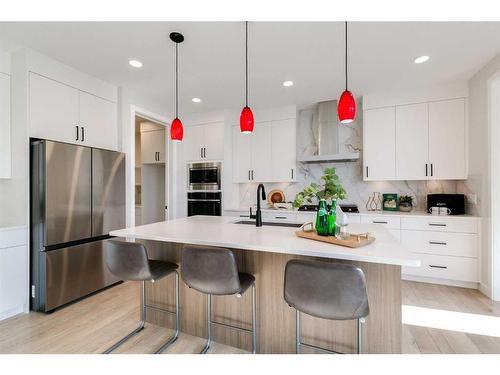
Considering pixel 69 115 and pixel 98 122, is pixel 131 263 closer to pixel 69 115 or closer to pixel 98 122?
pixel 69 115

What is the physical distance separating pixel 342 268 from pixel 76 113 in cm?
324

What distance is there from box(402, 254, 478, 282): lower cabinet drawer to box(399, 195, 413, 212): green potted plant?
2.28ft

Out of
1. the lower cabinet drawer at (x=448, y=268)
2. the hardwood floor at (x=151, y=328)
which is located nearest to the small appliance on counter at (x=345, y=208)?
the lower cabinet drawer at (x=448, y=268)

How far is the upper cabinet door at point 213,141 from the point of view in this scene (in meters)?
4.10

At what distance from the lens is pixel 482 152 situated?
104 inches

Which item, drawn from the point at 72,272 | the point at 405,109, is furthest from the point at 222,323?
the point at 405,109

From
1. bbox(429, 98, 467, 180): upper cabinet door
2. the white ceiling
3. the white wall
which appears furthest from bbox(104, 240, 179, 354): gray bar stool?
bbox(429, 98, 467, 180): upper cabinet door

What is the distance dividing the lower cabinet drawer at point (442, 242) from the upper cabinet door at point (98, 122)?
4134mm

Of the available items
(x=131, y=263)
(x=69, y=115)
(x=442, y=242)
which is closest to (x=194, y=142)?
(x=69, y=115)

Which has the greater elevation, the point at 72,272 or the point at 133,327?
the point at 72,272

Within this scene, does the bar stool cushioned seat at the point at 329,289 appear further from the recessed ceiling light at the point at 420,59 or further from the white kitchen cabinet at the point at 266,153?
the white kitchen cabinet at the point at 266,153

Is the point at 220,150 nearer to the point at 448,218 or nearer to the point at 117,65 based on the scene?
the point at 117,65

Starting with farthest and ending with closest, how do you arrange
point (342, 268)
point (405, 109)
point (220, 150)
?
point (220, 150) < point (405, 109) < point (342, 268)

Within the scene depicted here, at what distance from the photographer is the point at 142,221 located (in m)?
4.95
